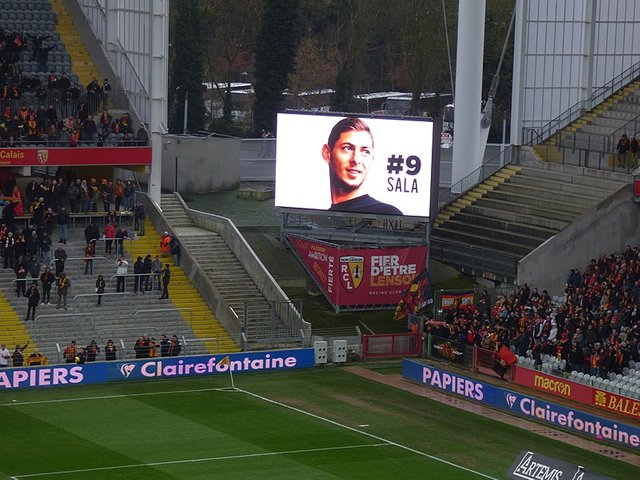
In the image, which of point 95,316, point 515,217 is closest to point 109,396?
point 95,316

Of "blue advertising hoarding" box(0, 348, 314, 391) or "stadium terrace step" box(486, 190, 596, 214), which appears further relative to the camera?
"stadium terrace step" box(486, 190, 596, 214)

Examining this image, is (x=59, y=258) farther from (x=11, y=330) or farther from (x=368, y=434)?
(x=368, y=434)

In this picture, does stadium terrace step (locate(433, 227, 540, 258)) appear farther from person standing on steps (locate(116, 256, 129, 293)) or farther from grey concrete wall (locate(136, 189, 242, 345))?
person standing on steps (locate(116, 256, 129, 293))

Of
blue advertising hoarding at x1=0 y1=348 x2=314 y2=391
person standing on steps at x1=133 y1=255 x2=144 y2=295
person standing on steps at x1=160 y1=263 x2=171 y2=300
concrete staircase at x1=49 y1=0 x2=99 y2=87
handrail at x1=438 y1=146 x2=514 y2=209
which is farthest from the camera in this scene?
handrail at x1=438 y1=146 x2=514 y2=209

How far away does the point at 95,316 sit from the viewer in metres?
49.0

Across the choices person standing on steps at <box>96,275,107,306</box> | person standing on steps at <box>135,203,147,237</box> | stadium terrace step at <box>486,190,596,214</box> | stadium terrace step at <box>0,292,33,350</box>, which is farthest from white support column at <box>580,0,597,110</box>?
stadium terrace step at <box>0,292,33,350</box>

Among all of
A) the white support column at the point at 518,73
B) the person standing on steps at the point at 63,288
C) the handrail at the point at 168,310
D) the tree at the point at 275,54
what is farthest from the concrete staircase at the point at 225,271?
the tree at the point at 275,54

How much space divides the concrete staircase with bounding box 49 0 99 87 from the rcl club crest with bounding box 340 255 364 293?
13318 millimetres

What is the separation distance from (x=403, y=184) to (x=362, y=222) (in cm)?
333

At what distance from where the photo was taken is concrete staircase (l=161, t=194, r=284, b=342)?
168ft

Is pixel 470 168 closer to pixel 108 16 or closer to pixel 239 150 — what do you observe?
pixel 239 150

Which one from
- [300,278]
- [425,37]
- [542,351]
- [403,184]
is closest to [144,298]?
[300,278]

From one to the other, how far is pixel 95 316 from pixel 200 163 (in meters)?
15.8

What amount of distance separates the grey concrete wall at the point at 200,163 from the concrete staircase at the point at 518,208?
10.3m
